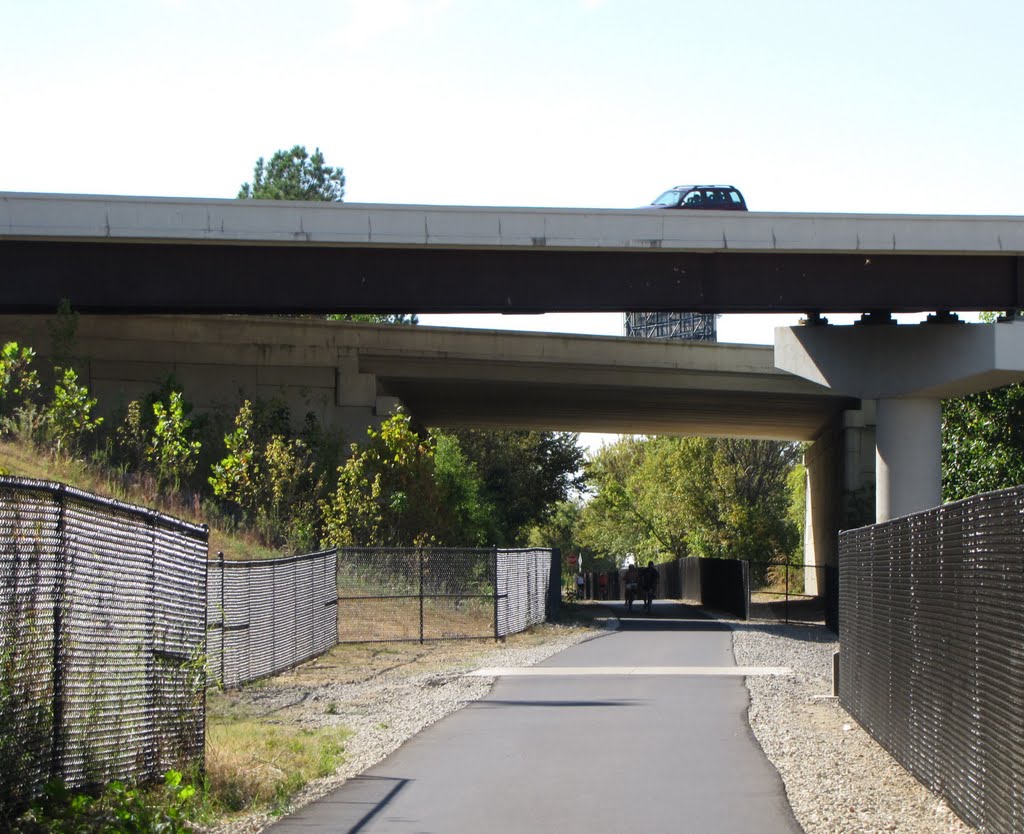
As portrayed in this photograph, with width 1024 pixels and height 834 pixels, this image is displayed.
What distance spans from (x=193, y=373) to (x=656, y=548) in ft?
198

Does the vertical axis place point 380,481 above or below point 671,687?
above

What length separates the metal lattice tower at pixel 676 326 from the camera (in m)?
127

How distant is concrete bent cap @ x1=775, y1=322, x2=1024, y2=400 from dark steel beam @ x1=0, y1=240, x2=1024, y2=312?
3.21ft

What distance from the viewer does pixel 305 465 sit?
35.5 m

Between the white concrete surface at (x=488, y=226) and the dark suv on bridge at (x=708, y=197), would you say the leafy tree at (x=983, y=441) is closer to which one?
the white concrete surface at (x=488, y=226)

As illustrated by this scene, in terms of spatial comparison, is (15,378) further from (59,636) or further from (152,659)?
(59,636)

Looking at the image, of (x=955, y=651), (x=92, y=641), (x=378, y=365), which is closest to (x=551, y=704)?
(x=955, y=651)

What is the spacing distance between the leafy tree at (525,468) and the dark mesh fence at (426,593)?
35846 mm

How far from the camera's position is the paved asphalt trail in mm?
8930

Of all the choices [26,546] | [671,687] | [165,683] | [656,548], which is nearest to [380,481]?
[671,687]

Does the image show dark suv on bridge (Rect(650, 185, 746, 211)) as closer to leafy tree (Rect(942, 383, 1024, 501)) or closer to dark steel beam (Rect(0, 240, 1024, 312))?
leafy tree (Rect(942, 383, 1024, 501))

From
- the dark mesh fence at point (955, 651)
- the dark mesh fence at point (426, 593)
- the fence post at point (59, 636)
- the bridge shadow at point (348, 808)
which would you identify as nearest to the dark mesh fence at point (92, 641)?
the fence post at point (59, 636)

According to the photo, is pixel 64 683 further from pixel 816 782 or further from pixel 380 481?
pixel 380 481

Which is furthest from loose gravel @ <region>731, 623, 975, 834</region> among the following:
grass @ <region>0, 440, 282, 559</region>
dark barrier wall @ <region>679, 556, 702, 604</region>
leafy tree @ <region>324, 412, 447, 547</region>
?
dark barrier wall @ <region>679, 556, 702, 604</region>
